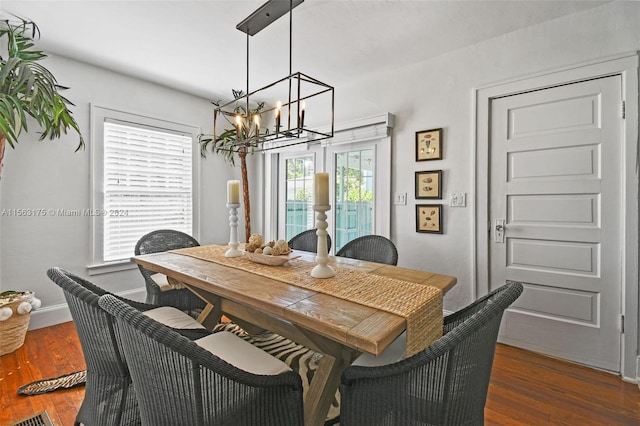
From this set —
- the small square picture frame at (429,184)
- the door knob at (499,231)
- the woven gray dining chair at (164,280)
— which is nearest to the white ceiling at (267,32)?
the small square picture frame at (429,184)

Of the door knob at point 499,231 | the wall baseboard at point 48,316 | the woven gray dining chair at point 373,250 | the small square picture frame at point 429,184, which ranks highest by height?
the small square picture frame at point 429,184

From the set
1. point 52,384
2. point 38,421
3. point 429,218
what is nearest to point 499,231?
point 429,218

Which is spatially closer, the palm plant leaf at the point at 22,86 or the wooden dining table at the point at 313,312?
the wooden dining table at the point at 313,312

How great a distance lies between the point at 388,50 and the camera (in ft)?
9.14

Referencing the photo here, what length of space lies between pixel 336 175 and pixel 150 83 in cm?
240

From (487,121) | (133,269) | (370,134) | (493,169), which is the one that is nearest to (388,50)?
(370,134)

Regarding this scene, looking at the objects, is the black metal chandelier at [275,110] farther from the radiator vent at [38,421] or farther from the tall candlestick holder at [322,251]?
the radiator vent at [38,421]

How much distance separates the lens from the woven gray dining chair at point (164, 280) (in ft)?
7.86

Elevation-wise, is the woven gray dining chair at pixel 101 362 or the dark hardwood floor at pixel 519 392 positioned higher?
the woven gray dining chair at pixel 101 362

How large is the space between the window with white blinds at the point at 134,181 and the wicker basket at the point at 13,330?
0.76 metres

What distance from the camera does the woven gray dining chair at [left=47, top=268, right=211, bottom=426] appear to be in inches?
46.1

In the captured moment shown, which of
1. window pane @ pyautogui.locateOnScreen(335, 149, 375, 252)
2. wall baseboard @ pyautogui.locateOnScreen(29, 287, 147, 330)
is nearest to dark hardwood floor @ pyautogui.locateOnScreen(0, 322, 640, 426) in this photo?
wall baseboard @ pyautogui.locateOnScreen(29, 287, 147, 330)

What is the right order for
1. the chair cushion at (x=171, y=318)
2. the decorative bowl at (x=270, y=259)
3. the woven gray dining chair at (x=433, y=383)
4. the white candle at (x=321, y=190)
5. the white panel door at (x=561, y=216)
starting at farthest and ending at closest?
1. the white panel door at (x=561, y=216)
2. the decorative bowl at (x=270, y=259)
3. the chair cushion at (x=171, y=318)
4. the white candle at (x=321, y=190)
5. the woven gray dining chair at (x=433, y=383)

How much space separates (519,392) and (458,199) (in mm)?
1536
